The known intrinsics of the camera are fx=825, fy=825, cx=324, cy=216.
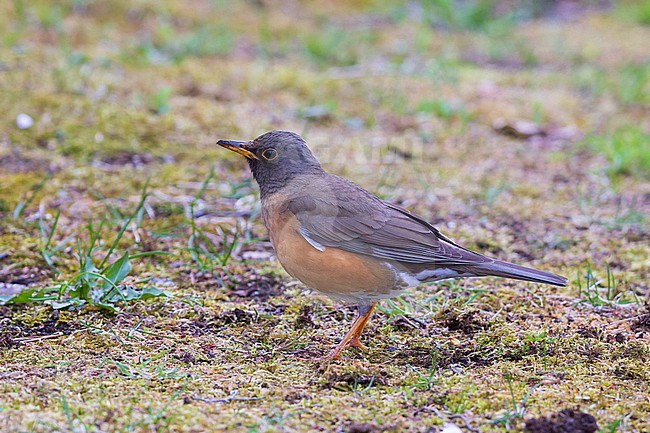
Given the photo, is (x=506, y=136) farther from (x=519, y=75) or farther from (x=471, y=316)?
(x=471, y=316)

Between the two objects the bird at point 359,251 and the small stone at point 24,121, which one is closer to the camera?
the bird at point 359,251

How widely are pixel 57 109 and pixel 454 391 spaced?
5657 mm

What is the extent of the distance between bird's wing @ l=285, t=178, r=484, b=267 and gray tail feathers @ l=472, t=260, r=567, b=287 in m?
0.06

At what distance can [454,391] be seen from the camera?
4.00 metres

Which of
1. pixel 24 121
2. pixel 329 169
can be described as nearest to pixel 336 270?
pixel 329 169

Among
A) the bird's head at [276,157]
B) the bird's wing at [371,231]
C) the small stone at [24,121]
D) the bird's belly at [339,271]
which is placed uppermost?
the bird's head at [276,157]

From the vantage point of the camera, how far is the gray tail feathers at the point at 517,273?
4.39 metres

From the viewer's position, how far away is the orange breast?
463cm

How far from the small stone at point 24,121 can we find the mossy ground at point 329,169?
0.05 metres

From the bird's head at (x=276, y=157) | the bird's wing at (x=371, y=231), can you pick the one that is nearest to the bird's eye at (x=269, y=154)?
the bird's head at (x=276, y=157)

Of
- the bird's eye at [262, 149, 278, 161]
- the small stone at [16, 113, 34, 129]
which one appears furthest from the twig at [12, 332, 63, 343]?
the small stone at [16, 113, 34, 129]

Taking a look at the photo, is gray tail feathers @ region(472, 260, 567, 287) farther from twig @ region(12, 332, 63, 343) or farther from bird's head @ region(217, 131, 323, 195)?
twig @ region(12, 332, 63, 343)

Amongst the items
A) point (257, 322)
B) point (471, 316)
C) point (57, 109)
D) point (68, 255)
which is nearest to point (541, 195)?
point (471, 316)

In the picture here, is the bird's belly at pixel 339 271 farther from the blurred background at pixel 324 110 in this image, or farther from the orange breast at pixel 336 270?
the blurred background at pixel 324 110
